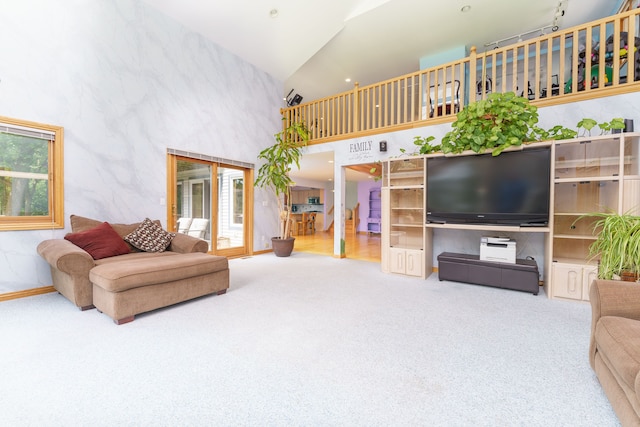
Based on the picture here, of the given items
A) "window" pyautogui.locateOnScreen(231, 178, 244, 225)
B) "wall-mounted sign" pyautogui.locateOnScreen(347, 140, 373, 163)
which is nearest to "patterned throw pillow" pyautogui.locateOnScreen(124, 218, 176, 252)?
"window" pyautogui.locateOnScreen(231, 178, 244, 225)

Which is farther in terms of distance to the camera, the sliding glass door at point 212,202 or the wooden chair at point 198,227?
the wooden chair at point 198,227

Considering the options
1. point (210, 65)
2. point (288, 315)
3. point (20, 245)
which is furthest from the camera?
point (210, 65)

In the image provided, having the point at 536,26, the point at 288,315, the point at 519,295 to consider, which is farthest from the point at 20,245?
the point at 536,26

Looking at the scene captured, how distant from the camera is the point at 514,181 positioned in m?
3.53

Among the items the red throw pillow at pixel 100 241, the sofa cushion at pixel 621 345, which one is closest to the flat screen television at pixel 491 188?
the sofa cushion at pixel 621 345

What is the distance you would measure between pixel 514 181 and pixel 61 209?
564cm

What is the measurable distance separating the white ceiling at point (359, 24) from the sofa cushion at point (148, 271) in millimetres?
3965

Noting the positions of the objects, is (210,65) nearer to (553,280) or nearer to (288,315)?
(288,315)

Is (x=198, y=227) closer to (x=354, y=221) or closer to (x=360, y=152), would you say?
(x=360, y=152)

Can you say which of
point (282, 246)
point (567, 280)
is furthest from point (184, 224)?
point (567, 280)

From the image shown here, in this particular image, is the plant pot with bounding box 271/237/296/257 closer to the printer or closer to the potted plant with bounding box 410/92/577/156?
the printer

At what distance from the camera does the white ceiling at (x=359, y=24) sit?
462cm

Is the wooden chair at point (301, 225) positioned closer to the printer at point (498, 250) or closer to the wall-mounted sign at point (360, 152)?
the wall-mounted sign at point (360, 152)

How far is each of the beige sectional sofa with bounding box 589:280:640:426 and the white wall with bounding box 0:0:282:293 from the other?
4996 mm
